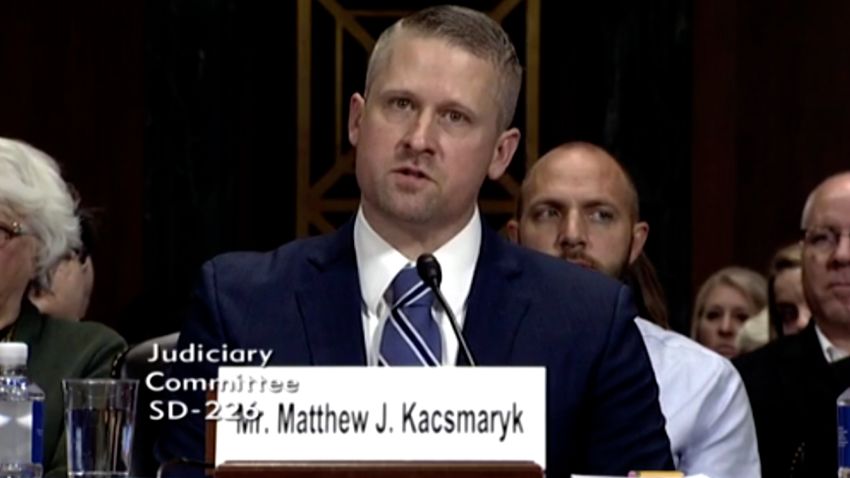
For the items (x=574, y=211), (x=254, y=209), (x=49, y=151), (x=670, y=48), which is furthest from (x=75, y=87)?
(x=574, y=211)

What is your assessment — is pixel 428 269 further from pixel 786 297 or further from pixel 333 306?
pixel 786 297

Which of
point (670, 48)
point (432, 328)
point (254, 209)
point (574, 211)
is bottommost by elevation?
point (432, 328)

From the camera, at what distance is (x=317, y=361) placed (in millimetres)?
3498

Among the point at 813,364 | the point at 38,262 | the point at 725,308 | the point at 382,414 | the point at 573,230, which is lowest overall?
the point at 382,414

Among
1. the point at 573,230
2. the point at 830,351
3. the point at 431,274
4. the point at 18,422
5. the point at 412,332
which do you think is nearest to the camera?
the point at 431,274

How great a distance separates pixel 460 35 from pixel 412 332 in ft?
1.79

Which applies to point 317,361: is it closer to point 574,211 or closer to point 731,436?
point 731,436

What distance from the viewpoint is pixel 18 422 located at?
3.51 meters

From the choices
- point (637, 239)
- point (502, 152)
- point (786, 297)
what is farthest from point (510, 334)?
point (786, 297)

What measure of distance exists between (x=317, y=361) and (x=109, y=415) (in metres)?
0.36

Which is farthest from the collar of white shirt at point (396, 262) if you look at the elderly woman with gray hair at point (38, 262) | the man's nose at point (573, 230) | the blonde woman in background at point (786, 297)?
the blonde woman in background at point (786, 297)

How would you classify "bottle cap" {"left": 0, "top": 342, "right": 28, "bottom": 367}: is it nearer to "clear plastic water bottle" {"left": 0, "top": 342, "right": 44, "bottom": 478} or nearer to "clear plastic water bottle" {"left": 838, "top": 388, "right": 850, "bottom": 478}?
"clear plastic water bottle" {"left": 0, "top": 342, "right": 44, "bottom": 478}

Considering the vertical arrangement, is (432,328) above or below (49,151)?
below

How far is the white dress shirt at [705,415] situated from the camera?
445cm
